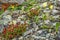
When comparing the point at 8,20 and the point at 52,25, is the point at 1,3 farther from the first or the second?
the point at 52,25

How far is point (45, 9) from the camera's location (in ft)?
36.1

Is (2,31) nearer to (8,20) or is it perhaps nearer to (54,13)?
(8,20)

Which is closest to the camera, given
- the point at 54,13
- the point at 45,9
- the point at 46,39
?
the point at 46,39

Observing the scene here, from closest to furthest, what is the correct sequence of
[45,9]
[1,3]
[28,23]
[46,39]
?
1. [46,39]
2. [28,23]
3. [45,9]
4. [1,3]

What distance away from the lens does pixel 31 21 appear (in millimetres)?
9766

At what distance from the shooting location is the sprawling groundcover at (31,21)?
27.8 feet

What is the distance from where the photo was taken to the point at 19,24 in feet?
29.8

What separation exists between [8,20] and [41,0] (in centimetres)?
313

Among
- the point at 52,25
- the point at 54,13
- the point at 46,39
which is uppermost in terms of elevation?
the point at 54,13

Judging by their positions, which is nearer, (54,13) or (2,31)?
(2,31)

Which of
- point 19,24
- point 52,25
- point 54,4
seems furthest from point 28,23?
point 54,4

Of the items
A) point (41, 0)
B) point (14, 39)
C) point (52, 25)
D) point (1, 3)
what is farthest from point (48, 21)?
point (1, 3)

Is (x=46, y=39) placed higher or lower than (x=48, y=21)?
lower

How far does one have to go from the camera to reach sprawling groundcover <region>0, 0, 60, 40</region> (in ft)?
27.8
